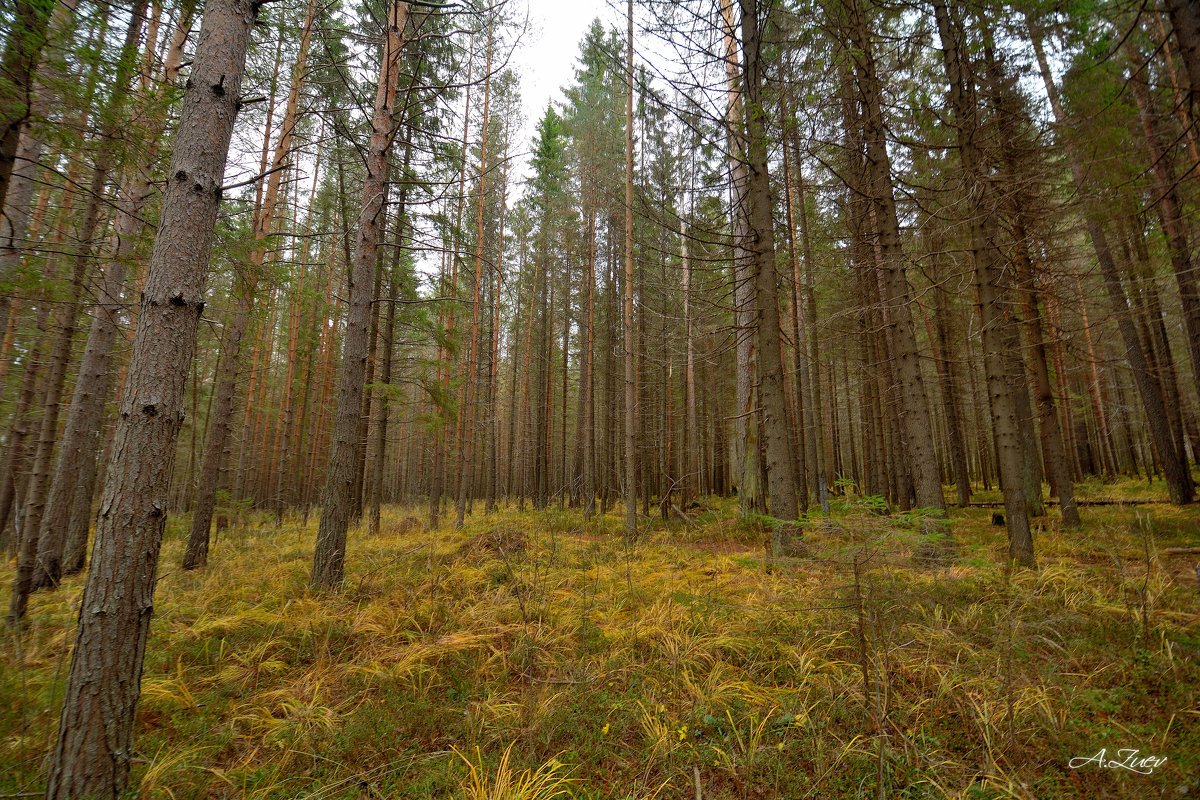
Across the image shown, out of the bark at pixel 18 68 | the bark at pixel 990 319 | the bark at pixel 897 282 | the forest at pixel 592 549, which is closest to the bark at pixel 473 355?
the forest at pixel 592 549

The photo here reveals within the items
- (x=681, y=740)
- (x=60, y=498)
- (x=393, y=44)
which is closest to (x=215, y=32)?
(x=393, y=44)

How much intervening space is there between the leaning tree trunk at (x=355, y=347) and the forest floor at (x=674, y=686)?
0.58m

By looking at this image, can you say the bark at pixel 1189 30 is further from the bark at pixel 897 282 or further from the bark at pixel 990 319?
the bark at pixel 897 282

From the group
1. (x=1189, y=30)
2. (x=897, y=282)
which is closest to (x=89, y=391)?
(x=897, y=282)

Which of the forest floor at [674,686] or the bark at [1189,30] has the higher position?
the bark at [1189,30]

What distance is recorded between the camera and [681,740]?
2.44 metres

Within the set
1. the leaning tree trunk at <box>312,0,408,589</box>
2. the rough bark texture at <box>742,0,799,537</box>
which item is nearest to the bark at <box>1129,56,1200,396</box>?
the rough bark texture at <box>742,0,799,537</box>

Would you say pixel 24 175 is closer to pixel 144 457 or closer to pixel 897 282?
pixel 144 457

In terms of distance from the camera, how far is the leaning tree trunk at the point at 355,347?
5.16 meters

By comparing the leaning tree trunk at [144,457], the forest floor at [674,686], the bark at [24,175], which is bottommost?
the forest floor at [674,686]

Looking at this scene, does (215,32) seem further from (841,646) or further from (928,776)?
(841,646)

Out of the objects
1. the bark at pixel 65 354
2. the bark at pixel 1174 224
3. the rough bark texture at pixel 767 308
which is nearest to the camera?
the bark at pixel 65 354

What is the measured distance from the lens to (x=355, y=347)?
538cm

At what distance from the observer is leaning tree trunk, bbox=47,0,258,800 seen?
1961 mm
